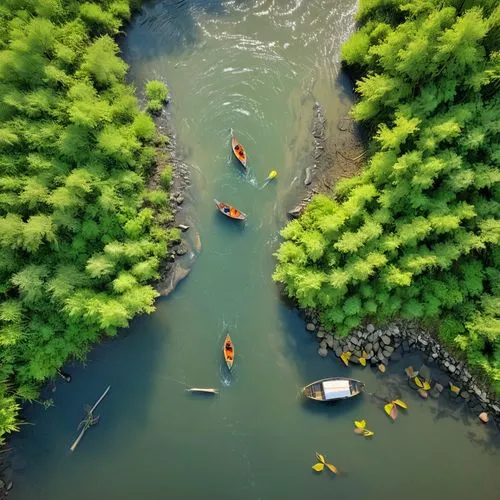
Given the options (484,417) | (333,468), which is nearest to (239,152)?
(333,468)

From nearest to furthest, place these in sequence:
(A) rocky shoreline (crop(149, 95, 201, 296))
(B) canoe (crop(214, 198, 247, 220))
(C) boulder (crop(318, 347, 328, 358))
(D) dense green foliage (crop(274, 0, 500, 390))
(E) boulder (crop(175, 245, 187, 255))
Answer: (D) dense green foliage (crop(274, 0, 500, 390))
(C) boulder (crop(318, 347, 328, 358))
(A) rocky shoreline (crop(149, 95, 201, 296))
(E) boulder (crop(175, 245, 187, 255))
(B) canoe (crop(214, 198, 247, 220))

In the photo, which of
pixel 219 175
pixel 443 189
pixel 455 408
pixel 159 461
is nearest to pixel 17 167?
pixel 219 175

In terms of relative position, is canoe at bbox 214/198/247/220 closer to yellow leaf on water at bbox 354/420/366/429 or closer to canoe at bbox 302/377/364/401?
canoe at bbox 302/377/364/401

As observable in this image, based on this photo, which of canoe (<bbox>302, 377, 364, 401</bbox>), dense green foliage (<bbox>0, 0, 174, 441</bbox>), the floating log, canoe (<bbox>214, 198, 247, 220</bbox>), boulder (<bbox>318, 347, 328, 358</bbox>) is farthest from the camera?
canoe (<bbox>214, 198, 247, 220</bbox>)

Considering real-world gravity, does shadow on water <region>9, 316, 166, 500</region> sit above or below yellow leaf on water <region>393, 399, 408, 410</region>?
below

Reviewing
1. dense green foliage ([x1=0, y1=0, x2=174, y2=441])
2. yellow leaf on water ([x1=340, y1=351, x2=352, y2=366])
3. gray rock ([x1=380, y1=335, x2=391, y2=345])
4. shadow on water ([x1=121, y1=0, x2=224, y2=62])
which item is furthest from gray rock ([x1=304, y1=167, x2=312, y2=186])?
shadow on water ([x1=121, y1=0, x2=224, y2=62])

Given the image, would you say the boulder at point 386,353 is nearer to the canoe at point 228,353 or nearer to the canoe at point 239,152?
the canoe at point 228,353
